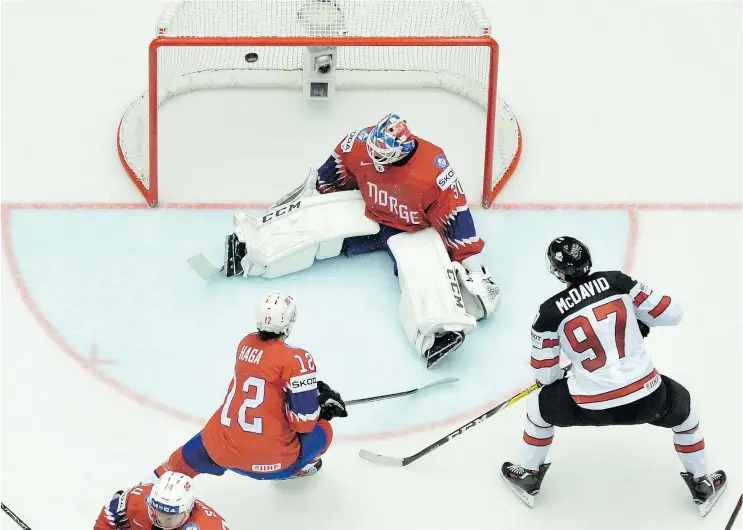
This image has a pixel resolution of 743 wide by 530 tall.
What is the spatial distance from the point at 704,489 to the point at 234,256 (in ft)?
7.84

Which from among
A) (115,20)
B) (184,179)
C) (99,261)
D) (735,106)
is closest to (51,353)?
(99,261)

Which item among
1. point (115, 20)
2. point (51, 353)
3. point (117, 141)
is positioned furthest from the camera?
point (115, 20)

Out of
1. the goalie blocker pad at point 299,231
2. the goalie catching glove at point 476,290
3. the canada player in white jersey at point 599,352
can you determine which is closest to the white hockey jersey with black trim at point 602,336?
the canada player in white jersey at point 599,352

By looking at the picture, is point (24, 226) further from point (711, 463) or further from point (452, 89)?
point (711, 463)

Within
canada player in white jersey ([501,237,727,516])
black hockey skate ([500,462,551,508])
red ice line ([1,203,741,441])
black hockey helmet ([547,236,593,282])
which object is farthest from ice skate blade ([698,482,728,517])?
black hockey helmet ([547,236,593,282])

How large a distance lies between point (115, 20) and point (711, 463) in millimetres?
4320

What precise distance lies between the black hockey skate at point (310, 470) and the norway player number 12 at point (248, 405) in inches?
22.6

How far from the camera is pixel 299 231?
7.99m

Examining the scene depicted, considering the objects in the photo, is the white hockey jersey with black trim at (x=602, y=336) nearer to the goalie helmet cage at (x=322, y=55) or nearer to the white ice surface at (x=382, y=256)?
the white ice surface at (x=382, y=256)

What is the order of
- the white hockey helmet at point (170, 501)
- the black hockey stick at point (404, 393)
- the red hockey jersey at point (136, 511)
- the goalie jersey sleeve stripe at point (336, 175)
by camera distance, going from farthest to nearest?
the goalie jersey sleeve stripe at point (336, 175), the black hockey stick at point (404, 393), the red hockey jersey at point (136, 511), the white hockey helmet at point (170, 501)

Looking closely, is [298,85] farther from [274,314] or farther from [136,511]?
[136,511]

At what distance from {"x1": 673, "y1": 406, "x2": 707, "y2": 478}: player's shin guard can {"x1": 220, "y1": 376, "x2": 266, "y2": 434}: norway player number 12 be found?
5.38ft

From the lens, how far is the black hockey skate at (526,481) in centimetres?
705

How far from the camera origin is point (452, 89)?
916cm
